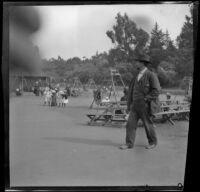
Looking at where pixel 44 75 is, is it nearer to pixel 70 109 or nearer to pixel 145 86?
pixel 70 109

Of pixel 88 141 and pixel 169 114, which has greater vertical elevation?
pixel 169 114

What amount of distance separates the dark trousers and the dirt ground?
0.16ft

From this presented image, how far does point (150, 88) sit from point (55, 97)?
78 centimetres

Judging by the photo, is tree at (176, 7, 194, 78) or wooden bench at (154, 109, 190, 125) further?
wooden bench at (154, 109, 190, 125)

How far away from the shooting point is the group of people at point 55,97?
98.3 inches

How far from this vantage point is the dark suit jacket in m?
2.43

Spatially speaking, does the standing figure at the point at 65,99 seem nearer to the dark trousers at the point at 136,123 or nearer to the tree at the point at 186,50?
the dark trousers at the point at 136,123

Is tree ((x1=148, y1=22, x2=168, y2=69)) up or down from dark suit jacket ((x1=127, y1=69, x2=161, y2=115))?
up

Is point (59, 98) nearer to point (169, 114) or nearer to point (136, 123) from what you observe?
point (136, 123)

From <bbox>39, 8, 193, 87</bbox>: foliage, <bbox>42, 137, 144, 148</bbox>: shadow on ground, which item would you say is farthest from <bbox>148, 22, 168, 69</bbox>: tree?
<bbox>42, 137, 144, 148</bbox>: shadow on ground

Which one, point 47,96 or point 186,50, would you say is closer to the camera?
point 186,50

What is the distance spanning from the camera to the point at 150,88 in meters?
2.44

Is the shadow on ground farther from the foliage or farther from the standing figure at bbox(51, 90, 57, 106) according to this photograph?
the foliage

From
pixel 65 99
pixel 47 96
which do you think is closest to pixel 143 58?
pixel 65 99
